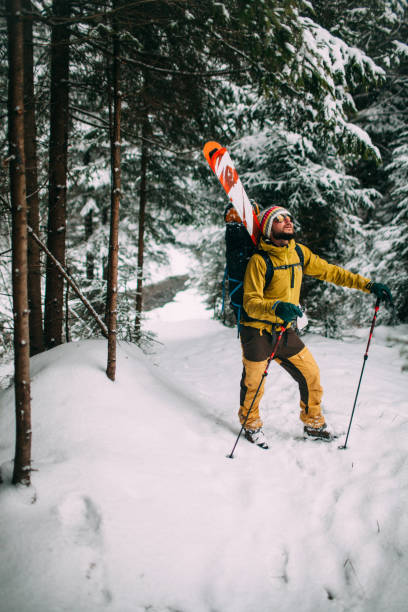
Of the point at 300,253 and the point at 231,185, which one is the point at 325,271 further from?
the point at 231,185

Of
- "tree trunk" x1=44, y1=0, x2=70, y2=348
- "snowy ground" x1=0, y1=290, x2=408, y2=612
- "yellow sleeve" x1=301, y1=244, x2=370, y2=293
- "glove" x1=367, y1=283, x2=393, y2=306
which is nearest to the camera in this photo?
"snowy ground" x1=0, y1=290, x2=408, y2=612

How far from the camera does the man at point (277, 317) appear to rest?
3512 mm

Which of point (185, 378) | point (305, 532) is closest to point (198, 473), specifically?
point (305, 532)

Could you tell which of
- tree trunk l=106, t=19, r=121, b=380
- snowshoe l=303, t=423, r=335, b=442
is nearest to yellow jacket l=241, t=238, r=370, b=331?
snowshoe l=303, t=423, r=335, b=442

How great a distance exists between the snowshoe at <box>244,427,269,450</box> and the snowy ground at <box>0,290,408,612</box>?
3.2 inches

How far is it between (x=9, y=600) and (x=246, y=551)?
1514 mm

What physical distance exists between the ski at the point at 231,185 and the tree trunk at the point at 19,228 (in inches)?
81.0

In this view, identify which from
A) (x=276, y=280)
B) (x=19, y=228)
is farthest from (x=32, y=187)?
(x=276, y=280)

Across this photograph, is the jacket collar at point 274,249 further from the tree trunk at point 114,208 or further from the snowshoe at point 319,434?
the snowshoe at point 319,434

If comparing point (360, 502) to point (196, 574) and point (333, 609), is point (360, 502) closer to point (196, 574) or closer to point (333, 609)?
point (333, 609)

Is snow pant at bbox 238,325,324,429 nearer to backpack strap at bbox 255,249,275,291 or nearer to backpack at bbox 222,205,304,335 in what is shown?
backpack at bbox 222,205,304,335

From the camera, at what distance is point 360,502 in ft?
9.12

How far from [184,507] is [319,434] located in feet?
6.20

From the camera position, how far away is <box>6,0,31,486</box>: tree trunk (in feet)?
6.87
